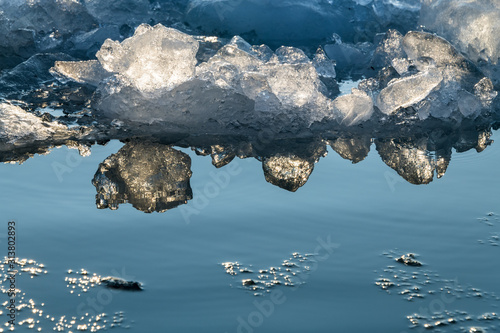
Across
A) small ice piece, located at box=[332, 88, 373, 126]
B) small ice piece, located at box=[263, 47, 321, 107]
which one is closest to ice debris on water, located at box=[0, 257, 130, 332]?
small ice piece, located at box=[263, 47, 321, 107]

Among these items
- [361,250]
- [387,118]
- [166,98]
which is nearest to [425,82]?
[387,118]

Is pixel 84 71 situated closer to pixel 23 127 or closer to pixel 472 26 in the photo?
pixel 23 127

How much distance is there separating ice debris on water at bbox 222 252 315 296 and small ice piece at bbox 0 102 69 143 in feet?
5.10

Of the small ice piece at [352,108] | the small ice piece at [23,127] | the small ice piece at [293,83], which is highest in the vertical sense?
the small ice piece at [293,83]

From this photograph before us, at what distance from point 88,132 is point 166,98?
48cm

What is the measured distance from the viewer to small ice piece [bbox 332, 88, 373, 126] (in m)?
4.02

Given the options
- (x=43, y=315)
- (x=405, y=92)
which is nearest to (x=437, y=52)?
(x=405, y=92)

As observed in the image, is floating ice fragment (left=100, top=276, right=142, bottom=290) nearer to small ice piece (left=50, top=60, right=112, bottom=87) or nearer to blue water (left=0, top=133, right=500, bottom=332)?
blue water (left=0, top=133, right=500, bottom=332)

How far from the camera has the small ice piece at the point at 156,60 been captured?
392 cm

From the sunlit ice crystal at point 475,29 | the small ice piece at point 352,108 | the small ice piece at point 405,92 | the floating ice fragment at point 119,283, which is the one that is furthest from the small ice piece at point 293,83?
the floating ice fragment at point 119,283

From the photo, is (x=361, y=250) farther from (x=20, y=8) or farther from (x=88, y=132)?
(x=20, y=8)

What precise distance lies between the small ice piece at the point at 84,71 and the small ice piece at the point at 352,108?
145cm

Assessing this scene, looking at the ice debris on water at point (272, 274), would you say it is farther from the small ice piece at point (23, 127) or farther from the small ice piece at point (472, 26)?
the small ice piece at point (472, 26)

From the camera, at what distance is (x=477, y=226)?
9.02 ft
